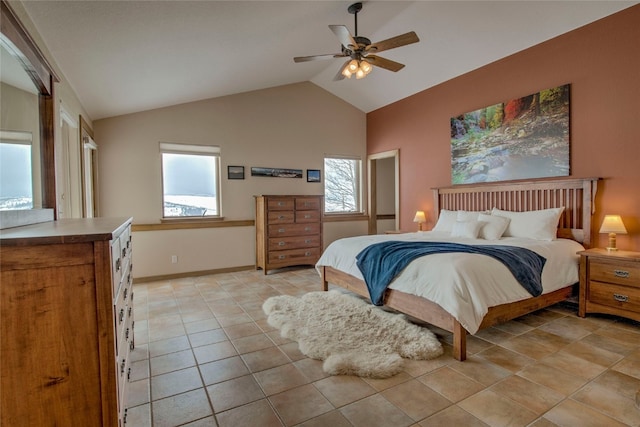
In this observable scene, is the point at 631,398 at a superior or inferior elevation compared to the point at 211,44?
inferior

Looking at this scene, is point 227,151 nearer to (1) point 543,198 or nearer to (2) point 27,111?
(2) point 27,111

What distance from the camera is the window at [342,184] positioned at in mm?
6302

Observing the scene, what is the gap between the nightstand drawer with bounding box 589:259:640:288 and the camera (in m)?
2.80

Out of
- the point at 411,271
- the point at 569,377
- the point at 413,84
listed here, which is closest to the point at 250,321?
the point at 411,271

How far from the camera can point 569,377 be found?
2076 mm

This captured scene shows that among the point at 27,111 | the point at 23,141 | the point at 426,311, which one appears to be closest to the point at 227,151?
the point at 27,111

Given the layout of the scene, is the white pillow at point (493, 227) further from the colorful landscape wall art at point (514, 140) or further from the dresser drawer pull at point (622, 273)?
the dresser drawer pull at point (622, 273)

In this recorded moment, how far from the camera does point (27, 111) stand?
1.90 meters

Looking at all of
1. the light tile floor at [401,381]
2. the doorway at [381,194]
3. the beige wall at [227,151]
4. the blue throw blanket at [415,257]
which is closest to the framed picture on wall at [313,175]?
the beige wall at [227,151]

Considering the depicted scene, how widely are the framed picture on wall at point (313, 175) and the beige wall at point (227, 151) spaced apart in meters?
0.09

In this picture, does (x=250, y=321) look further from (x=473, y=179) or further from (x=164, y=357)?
(x=473, y=179)

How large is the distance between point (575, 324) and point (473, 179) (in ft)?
7.31

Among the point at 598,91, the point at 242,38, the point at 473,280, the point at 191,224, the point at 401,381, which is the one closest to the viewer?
the point at 401,381

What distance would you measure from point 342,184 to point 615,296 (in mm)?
4392
